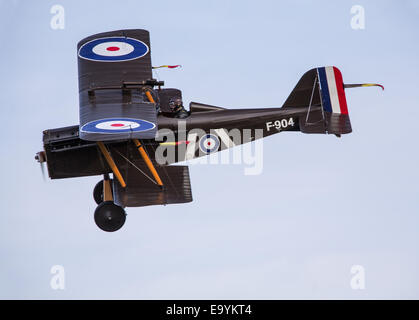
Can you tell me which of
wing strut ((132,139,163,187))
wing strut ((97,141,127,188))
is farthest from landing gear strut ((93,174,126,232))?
wing strut ((132,139,163,187))

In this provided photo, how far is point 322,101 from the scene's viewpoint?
16.8 metres

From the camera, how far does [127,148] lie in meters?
15.9

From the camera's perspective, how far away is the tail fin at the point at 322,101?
16.4 meters

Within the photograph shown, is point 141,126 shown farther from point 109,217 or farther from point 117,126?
point 109,217

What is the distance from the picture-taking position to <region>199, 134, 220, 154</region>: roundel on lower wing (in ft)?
53.3

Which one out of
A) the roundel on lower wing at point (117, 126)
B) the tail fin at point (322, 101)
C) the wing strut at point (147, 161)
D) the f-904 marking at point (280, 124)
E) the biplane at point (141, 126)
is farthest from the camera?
the f-904 marking at point (280, 124)

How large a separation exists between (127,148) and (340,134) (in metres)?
3.81

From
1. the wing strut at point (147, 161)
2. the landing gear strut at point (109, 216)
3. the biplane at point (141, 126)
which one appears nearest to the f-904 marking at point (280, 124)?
the biplane at point (141, 126)

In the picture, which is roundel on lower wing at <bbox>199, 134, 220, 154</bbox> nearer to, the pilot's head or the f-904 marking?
the pilot's head

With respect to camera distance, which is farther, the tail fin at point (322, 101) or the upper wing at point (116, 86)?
the tail fin at point (322, 101)

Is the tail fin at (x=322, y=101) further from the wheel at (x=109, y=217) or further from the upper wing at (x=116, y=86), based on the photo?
the wheel at (x=109, y=217)

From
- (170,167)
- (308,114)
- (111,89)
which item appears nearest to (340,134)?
(308,114)

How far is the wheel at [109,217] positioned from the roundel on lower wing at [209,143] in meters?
1.96

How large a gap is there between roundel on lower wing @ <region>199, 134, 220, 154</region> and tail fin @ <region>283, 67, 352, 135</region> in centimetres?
159
